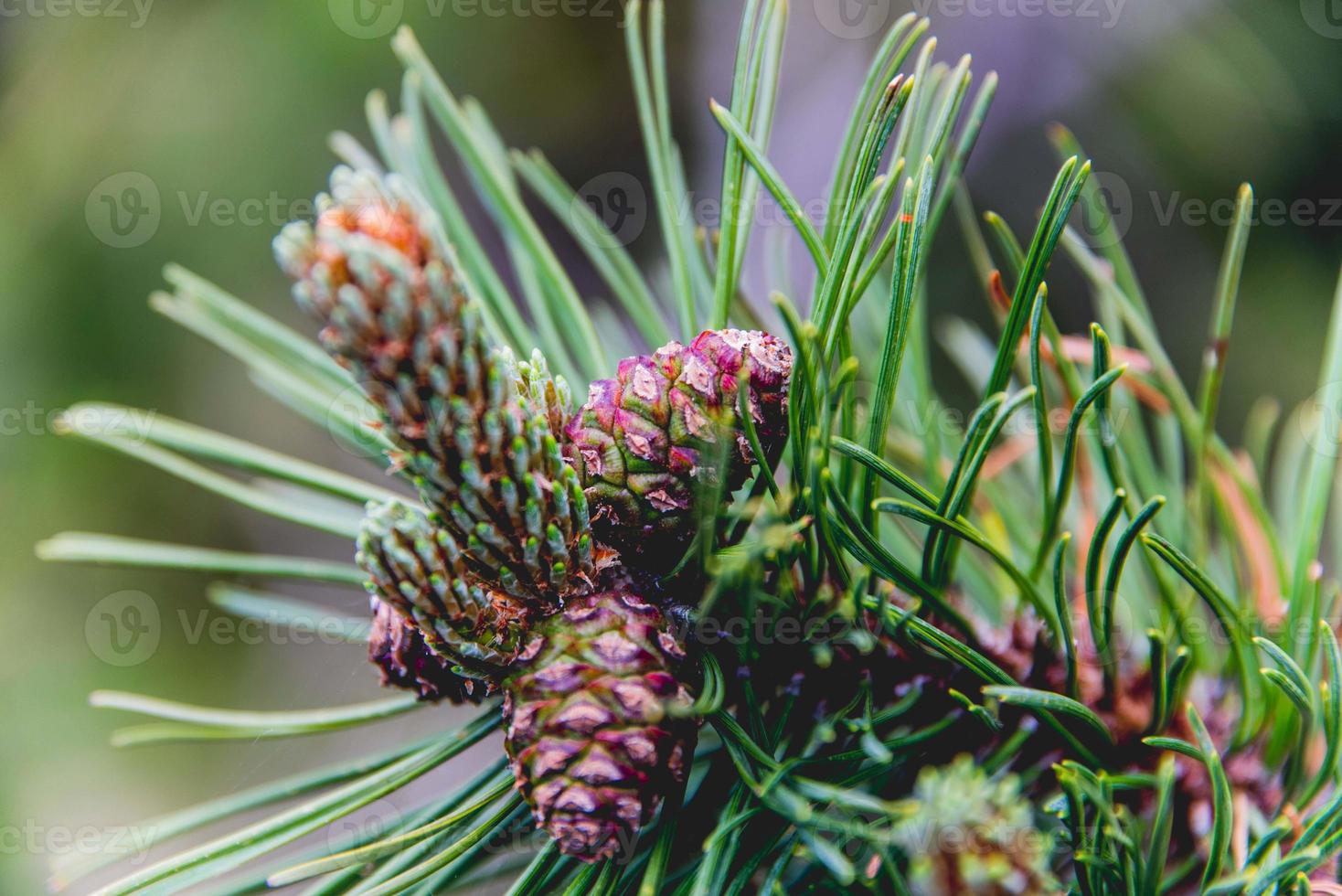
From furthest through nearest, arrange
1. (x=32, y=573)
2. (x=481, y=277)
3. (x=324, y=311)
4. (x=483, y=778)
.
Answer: (x=32, y=573), (x=481, y=277), (x=483, y=778), (x=324, y=311)

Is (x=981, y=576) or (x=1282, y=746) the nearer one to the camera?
(x=1282, y=746)

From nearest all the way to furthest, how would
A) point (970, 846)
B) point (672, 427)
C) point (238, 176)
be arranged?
point (970, 846) < point (672, 427) < point (238, 176)

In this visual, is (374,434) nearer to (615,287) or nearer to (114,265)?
Result: (615,287)

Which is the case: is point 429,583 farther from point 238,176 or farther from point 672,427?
point 238,176

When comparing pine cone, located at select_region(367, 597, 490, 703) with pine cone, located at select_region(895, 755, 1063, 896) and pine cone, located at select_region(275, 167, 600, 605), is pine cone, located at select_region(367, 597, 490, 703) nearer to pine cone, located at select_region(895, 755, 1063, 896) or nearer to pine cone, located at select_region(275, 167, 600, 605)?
pine cone, located at select_region(275, 167, 600, 605)

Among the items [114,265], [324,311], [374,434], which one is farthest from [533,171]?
[114,265]

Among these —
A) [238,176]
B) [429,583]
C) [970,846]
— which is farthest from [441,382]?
[238,176]

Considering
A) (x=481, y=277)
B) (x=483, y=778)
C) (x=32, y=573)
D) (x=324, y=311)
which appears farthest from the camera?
(x=32, y=573)
